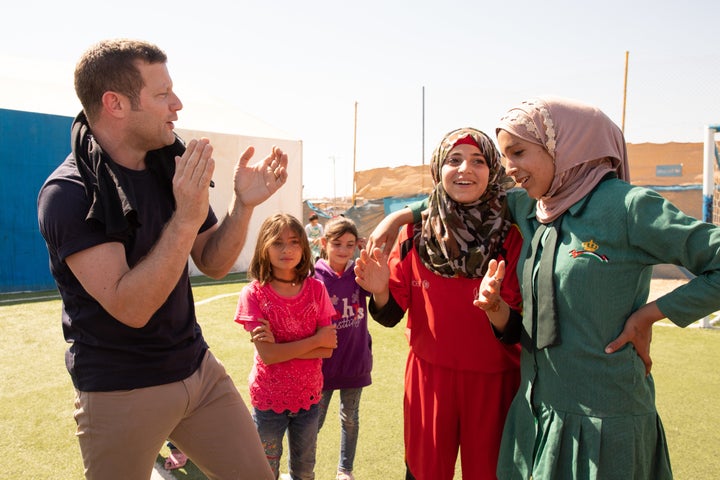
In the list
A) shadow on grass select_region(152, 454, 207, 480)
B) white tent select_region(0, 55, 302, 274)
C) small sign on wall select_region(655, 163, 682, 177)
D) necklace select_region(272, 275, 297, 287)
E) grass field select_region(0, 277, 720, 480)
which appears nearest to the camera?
necklace select_region(272, 275, 297, 287)

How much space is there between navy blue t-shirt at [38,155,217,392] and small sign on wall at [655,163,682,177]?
1329cm

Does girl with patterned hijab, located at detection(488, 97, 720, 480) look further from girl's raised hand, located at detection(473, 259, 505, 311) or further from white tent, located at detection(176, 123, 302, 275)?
white tent, located at detection(176, 123, 302, 275)

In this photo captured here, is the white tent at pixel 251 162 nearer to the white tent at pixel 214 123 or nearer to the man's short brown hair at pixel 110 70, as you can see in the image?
the white tent at pixel 214 123

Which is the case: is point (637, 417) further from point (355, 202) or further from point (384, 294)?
point (355, 202)

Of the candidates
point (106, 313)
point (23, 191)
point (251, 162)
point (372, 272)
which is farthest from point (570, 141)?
point (251, 162)

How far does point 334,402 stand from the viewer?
14.9ft

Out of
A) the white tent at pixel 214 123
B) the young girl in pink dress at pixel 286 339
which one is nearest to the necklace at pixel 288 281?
the young girl in pink dress at pixel 286 339

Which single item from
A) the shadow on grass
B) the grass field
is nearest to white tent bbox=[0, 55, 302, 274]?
the grass field

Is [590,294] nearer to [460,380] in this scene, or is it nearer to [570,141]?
[570,141]

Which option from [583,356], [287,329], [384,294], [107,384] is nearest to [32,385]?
[287,329]

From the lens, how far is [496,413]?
7.17 feet

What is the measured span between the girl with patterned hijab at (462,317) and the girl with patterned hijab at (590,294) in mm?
162

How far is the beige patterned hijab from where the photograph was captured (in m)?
2.17

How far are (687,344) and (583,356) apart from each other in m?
5.54
